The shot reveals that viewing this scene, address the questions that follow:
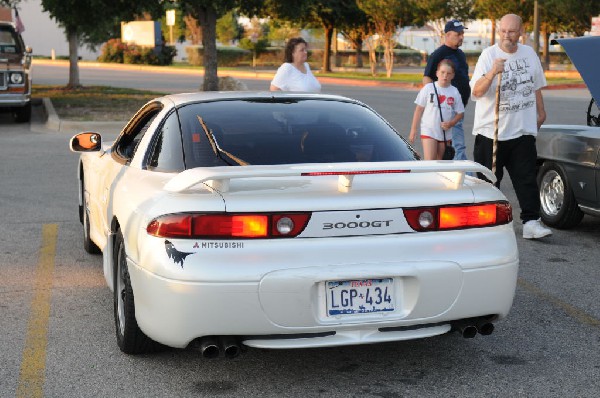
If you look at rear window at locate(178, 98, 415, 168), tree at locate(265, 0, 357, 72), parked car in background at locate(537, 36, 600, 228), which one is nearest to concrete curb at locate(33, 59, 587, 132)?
tree at locate(265, 0, 357, 72)

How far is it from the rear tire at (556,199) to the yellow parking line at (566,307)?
1.92 meters

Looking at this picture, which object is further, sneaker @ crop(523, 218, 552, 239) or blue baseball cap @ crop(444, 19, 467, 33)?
blue baseball cap @ crop(444, 19, 467, 33)

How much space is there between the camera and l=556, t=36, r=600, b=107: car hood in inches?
263

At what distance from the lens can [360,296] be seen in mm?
4445

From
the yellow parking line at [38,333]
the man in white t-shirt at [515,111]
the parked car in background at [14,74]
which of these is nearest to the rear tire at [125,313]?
the yellow parking line at [38,333]

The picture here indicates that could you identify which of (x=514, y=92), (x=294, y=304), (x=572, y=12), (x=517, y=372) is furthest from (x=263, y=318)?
(x=572, y=12)

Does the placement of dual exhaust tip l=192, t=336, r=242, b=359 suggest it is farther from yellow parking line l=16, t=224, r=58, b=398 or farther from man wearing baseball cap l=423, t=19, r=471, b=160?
man wearing baseball cap l=423, t=19, r=471, b=160

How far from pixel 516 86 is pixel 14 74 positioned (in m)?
13.5

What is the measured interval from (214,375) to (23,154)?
10.6m

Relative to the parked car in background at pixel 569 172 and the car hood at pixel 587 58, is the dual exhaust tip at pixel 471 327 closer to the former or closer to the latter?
the car hood at pixel 587 58

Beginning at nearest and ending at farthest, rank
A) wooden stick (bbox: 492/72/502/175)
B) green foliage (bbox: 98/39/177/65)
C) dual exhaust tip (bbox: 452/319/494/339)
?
dual exhaust tip (bbox: 452/319/494/339) < wooden stick (bbox: 492/72/502/175) < green foliage (bbox: 98/39/177/65)

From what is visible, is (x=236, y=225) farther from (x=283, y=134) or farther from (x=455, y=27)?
(x=455, y=27)

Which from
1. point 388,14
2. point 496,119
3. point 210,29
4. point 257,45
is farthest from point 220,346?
point 257,45

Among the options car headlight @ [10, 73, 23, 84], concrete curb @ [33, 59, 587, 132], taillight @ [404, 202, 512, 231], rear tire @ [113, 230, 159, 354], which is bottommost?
concrete curb @ [33, 59, 587, 132]
